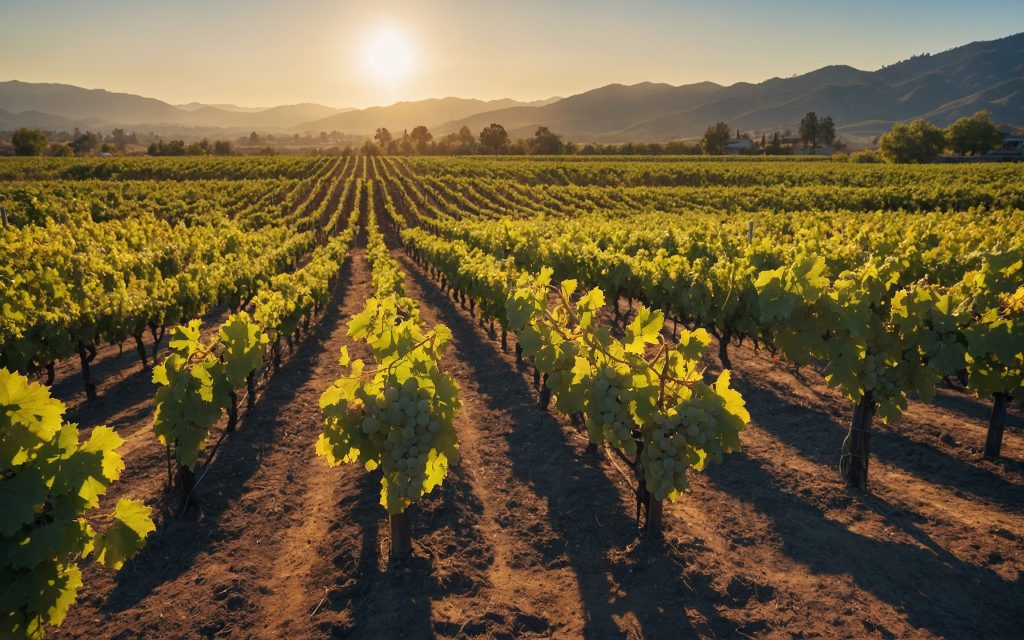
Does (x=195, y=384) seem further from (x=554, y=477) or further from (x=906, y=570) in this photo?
(x=906, y=570)

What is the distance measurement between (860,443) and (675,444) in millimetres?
3026

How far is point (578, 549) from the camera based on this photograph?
18.6 feet

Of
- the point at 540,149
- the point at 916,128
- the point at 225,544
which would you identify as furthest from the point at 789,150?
the point at 225,544

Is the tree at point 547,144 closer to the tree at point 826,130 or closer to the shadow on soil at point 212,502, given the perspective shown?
the tree at point 826,130

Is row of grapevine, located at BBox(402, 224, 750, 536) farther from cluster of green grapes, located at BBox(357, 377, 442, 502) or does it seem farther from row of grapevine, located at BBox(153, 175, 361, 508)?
row of grapevine, located at BBox(153, 175, 361, 508)

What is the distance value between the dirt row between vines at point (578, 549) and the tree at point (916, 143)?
84.7 meters

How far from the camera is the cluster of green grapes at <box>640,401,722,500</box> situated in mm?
4738

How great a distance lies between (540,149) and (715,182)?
58967mm

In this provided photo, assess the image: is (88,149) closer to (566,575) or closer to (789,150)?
(789,150)

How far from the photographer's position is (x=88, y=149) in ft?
405

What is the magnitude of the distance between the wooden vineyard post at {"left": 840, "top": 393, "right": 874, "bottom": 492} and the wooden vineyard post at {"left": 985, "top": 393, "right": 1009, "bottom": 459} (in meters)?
1.94

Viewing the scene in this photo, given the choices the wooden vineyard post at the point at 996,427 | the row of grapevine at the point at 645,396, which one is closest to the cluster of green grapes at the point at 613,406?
the row of grapevine at the point at 645,396

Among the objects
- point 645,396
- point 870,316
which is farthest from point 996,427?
point 645,396

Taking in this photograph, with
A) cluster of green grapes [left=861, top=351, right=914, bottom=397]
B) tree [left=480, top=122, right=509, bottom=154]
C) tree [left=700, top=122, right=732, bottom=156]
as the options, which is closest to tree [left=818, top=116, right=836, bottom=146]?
tree [left=700, top=122, right=732, bottom=156]
